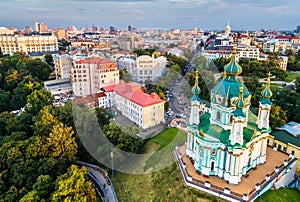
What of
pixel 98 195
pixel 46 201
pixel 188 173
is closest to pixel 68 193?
pixel 46 201

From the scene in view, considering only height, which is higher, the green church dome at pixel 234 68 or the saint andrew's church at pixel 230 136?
the green church dome at pixel 234 68

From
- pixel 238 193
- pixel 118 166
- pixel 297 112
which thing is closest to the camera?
pixel 238 193

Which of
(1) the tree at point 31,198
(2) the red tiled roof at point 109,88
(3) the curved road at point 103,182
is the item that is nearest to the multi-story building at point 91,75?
(2) the red tiled roof at point 109,88

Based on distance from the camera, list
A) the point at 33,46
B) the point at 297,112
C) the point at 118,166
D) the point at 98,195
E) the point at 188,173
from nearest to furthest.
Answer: the point at 188,173, the point at 98,195, the point at 118,166, the point at 297,112, the point at 33,46

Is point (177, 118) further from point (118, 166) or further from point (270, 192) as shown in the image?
point (270, 192)

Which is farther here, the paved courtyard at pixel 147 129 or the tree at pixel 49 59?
the tree at pixel 49 59

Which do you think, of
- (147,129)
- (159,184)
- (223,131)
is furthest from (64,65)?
(223,131)

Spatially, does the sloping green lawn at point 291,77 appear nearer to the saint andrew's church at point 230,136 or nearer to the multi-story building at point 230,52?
the multi-story building at point 230,52

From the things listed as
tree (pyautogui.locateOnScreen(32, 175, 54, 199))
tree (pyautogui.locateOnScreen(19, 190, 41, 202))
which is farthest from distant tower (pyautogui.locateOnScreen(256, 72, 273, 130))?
tree (pyautogui.locateOnScreen(19, 190, 41, 202))
